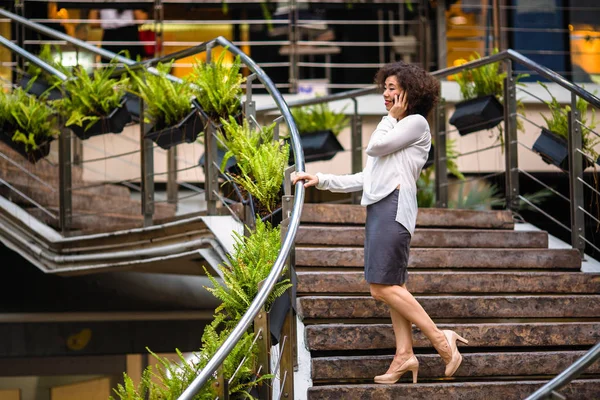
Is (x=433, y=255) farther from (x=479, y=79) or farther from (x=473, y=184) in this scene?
(x=473, y=184)

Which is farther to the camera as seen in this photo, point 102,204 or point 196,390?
point 102,204

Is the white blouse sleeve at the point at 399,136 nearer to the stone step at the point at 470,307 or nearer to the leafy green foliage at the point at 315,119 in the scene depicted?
the stone step at the point at 470,307

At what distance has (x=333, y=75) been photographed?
1034 cm

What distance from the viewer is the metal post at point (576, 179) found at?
5.41m

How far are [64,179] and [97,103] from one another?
0.68 metres

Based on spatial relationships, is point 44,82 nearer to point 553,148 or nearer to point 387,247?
point 553,148

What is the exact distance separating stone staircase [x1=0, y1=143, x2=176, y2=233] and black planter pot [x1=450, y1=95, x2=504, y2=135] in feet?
7.65

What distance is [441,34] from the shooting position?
972 cm

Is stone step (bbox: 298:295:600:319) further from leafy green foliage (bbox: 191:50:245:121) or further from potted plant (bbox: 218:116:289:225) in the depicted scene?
leafy green foliage (bbox: 191:50:245:121)

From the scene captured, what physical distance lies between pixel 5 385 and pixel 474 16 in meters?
6.42

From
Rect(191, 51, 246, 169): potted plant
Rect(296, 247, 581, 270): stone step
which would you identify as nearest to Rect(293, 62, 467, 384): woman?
Rect(296, 247, 581, 270): stone step

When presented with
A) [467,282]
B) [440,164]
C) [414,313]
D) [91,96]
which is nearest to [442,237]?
[467,282]

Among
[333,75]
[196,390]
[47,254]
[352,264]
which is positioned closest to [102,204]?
[47,254]

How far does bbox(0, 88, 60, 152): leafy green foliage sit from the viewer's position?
242 inches
